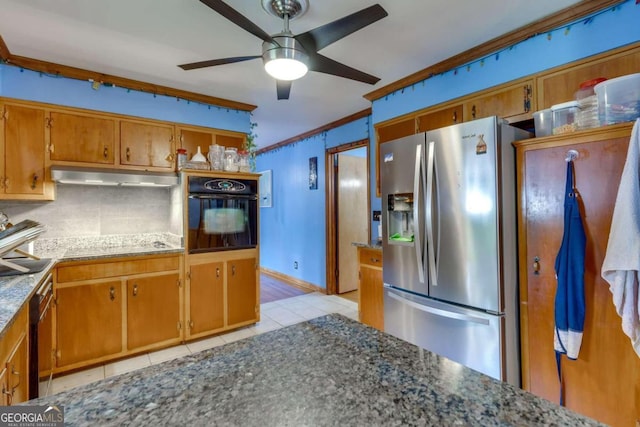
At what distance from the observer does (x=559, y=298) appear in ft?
5.34

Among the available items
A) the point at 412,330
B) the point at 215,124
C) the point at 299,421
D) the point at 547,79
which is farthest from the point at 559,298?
the point at 215,124

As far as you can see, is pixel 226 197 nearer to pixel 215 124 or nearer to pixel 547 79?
pixel 215 124

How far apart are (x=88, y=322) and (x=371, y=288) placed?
2410mm

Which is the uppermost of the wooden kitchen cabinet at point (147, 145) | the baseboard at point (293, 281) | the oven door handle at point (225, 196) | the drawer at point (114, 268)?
the wooden kitchen cabinet at point (147, 145)

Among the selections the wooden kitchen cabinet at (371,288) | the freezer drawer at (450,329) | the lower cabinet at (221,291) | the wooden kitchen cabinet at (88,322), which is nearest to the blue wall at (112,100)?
the lower cabinet at (221,291)

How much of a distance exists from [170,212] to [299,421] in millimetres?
3307

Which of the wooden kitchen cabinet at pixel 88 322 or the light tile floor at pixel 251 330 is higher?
the wooden kitchen cabinet at pixel 88 322

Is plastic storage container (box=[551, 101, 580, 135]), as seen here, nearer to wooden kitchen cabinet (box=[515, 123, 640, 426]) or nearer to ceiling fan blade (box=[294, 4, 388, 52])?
wooden kitchen cabinet (box=[515, 123, 640, 426])

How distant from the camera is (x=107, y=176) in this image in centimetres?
270

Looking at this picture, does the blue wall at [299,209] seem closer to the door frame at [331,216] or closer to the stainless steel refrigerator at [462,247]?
the door frame at [331,216]

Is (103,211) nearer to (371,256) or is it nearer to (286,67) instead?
(286,67)

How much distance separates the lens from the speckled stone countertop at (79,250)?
1508 millimetres

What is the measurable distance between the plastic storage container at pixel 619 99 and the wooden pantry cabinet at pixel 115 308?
3248mm

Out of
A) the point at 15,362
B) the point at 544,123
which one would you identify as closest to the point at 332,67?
the point at 544,123
